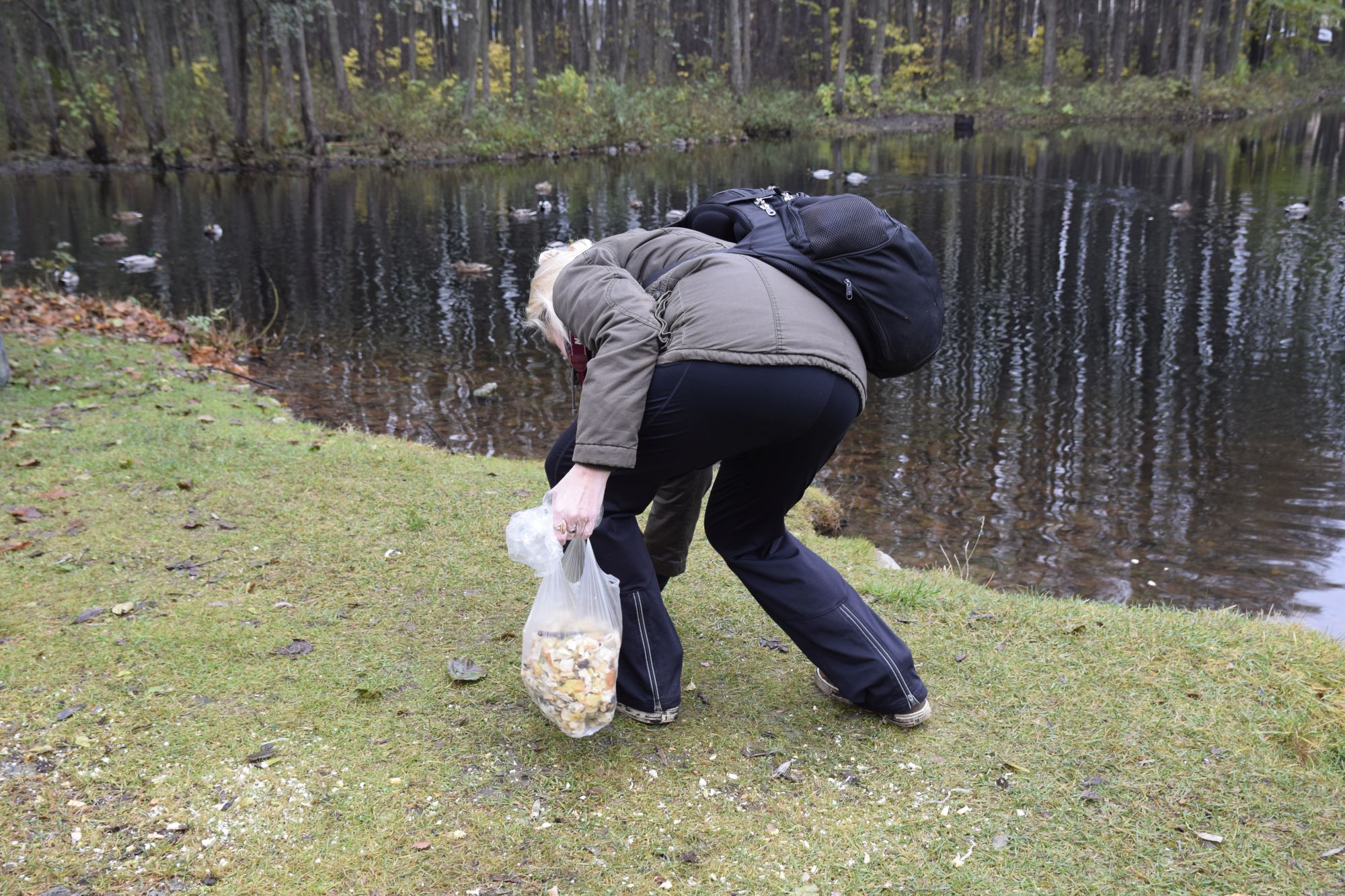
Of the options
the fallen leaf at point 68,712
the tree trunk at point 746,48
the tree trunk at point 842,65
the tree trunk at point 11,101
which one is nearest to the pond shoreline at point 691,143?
the tree trunk at point 842,65

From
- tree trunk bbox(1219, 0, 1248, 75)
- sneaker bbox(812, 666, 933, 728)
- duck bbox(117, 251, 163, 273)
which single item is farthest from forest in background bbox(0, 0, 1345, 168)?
sneaker bbox(812, 666, 933, 728)

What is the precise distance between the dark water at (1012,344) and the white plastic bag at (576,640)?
3.79 m

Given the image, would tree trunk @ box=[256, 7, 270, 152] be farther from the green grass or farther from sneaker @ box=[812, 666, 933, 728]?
sneaker @ box=[812, 666, 933, 728]

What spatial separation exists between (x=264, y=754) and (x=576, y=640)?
1105 millimetres

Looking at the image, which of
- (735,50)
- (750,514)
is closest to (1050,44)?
(735,50)

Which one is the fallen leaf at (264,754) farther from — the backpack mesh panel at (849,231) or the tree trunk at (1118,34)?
the tree trunk at (1118,34)

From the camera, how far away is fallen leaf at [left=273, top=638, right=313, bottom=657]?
375 centimetres

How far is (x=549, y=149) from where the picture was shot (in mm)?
34625

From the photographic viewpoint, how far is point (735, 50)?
41000mm

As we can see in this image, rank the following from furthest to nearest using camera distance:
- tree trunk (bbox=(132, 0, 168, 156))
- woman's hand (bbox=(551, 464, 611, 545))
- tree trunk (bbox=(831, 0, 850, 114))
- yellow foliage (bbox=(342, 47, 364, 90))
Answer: tree trunk (bbox=(831, 0, 850, 114)), yellow foliage (bbox=(342, 47, 364, 90)), tree trunk (bbox=(132, 0, 168, 156)), woman's hand (bbox=(551, 464, 611, 545))

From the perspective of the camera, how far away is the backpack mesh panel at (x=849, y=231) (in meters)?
2.71

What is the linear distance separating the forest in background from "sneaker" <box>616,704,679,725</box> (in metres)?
20.8

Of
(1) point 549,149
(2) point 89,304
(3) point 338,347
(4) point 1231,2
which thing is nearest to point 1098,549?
(3) point 338,347

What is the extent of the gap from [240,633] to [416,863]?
1626mm
